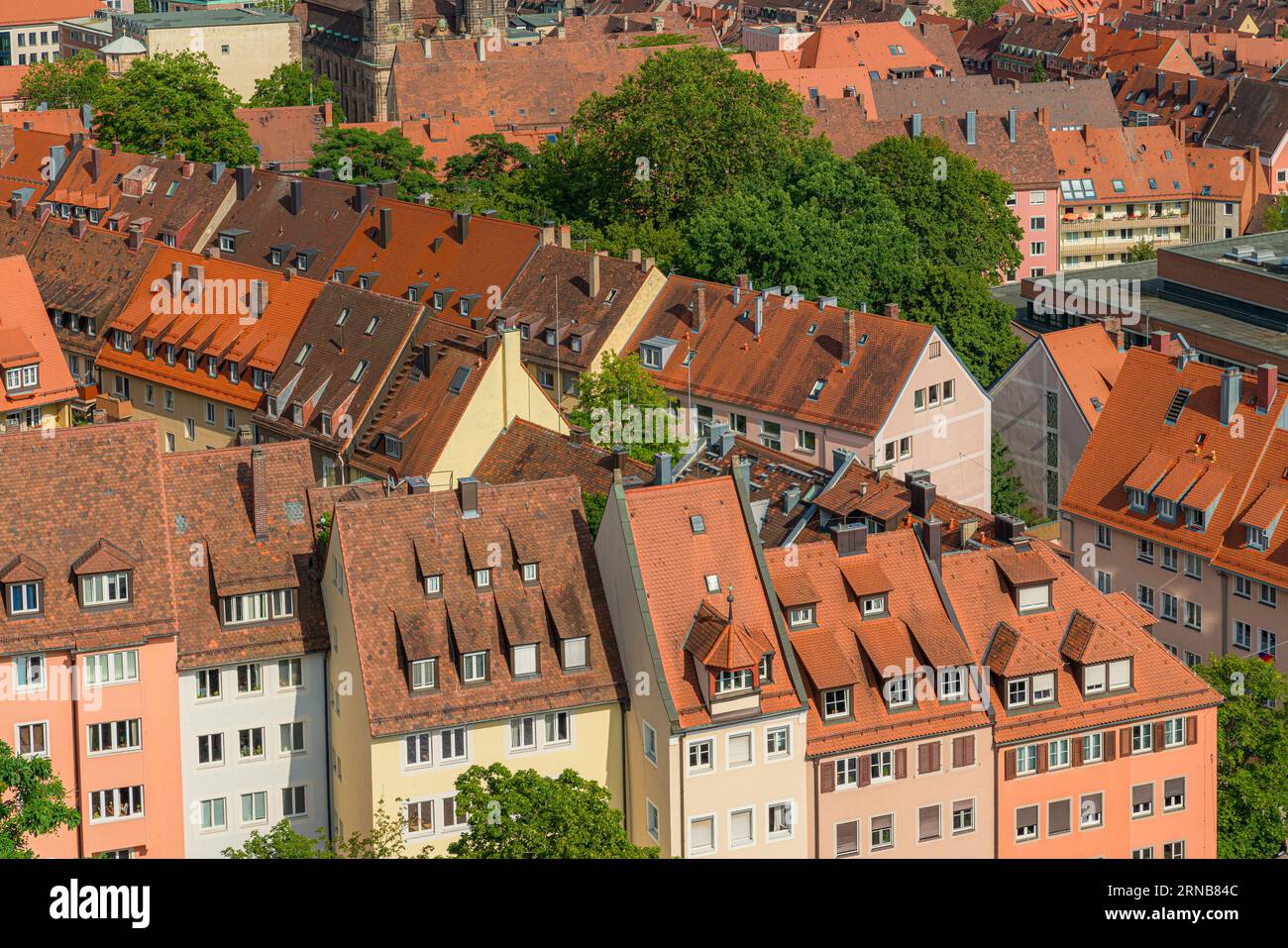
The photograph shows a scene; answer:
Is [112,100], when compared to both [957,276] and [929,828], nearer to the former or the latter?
[957,276]

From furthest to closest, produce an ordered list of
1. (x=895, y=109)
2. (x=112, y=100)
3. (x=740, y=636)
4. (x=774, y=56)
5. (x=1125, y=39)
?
(x=1125, y=39) → (x=774, y=56) → (x=895, y=109) → (x=112, y=100) → (x=740, y=636)

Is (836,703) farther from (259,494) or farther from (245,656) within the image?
(259,494)

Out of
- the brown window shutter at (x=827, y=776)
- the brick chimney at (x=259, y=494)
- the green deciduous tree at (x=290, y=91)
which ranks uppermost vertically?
the green deciduous tree at (x=290, y=91)

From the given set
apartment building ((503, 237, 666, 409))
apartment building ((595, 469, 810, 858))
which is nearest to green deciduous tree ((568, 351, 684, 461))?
apartment building ((503, 237, 666, 409))

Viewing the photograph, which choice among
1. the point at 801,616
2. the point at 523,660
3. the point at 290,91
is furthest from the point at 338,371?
the point at 290,91

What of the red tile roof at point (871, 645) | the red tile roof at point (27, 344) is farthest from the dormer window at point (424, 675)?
the red tile roof at point (27, 344)

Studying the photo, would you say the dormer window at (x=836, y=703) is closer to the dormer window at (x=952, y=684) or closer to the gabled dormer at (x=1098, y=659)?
the dormer window at (x=952, y=684)

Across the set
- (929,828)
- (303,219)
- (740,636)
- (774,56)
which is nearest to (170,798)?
(740,636)
